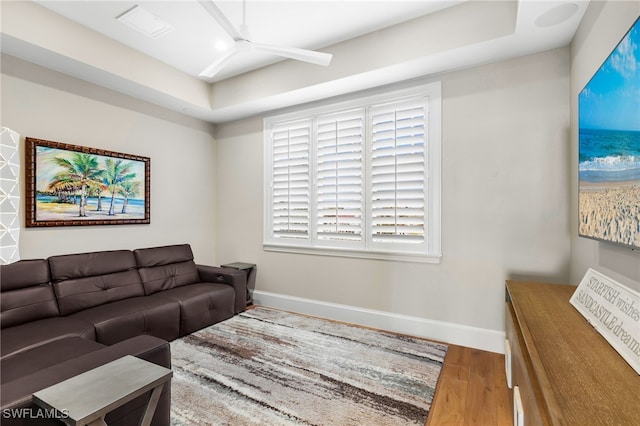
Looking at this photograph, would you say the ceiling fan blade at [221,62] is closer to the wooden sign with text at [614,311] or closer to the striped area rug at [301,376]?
the striped area rug at [301,376]

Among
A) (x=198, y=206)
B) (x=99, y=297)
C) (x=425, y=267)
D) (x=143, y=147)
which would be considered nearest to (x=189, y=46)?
(x=143, y=147)

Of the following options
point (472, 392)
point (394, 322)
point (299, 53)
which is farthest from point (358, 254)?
point (299, 53)

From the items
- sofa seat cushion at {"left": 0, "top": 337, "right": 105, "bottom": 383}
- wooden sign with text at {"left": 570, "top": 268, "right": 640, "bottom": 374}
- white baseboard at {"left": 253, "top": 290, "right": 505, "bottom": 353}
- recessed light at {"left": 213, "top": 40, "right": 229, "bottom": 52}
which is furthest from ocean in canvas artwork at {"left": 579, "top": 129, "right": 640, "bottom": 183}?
recessed light at {"left": 213, "top": 40, "right": 229, "bottom": 52}

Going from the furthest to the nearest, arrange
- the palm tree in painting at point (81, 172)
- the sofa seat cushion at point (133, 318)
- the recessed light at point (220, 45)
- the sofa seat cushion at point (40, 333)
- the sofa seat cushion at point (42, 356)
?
the recessed light at point (220, 45)
the palm tree in painting at point (81, 172)
the sofa seat cushion at point (133, 318)
the sofa seat cushion at point (40, 333)
the sofa seat cushion at point (42, 356)

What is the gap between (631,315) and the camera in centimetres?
111

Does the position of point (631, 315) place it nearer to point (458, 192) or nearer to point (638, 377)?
point (638, 377)

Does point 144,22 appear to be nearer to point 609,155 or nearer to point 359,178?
point 359,178

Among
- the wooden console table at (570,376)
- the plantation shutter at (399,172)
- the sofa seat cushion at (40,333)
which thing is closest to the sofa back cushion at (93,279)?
the sofa seat cushion at (40,333)

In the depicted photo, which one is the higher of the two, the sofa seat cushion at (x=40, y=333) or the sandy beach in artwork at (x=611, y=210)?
the sandy beach in artwork at (x=611, y=210)

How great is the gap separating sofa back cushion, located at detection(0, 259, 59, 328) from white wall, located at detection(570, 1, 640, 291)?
3943 millimetres

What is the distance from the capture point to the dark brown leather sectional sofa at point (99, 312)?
1.46 meters

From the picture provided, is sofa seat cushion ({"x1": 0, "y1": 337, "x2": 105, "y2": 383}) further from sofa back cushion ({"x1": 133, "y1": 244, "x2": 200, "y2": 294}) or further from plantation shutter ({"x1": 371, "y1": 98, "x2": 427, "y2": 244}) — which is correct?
plantation shutter ({"x1": 371, "y1": 98, "x2": 427, "y2": 244})

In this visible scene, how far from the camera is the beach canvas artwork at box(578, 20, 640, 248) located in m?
1.21

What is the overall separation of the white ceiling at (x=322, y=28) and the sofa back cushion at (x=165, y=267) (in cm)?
191
